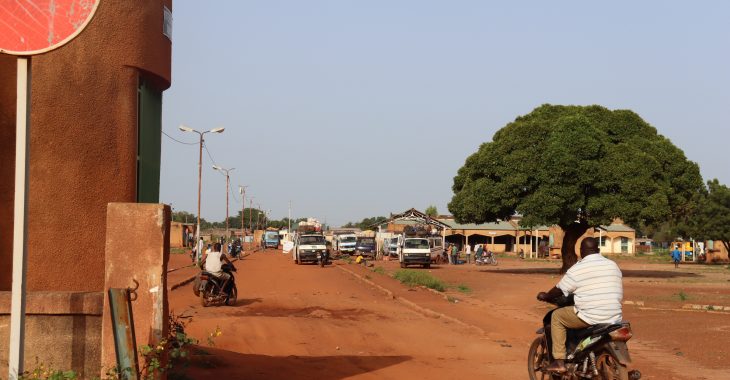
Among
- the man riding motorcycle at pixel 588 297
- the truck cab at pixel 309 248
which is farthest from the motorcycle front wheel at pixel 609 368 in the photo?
the truck cab at pixel 309 248

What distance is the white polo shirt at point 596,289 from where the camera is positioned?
846 centimetres

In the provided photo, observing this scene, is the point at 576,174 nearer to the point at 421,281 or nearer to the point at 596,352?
the point at 421,281

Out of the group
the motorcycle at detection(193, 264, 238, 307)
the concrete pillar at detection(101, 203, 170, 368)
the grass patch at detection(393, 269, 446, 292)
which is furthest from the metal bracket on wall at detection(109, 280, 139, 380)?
the grass patch at detection(393, 269, 446, 292)

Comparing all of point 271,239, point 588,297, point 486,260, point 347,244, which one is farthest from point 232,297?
point 271,239

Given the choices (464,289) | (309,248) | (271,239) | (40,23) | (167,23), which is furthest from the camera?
(271,239)

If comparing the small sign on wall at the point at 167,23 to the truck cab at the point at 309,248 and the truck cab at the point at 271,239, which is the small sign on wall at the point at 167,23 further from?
the truck cab at the point at 271,239

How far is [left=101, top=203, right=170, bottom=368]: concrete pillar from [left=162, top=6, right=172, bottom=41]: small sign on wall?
9.24 feet

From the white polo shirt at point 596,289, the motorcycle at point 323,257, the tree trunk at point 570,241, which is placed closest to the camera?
the white polo shirt at point 596,289

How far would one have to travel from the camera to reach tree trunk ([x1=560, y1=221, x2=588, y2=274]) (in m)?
41.2

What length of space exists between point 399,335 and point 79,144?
8.07 meters

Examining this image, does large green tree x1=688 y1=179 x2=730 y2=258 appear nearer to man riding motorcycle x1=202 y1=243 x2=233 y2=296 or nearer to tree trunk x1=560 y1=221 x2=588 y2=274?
tree trunk x1=560 y1=221 x2=588 y2=274

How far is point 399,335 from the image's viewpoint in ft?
48.5

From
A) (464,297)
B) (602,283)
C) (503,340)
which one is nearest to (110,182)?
(602,283)

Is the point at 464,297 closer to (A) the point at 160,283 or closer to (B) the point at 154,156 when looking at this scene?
(B) the point at 154,156
